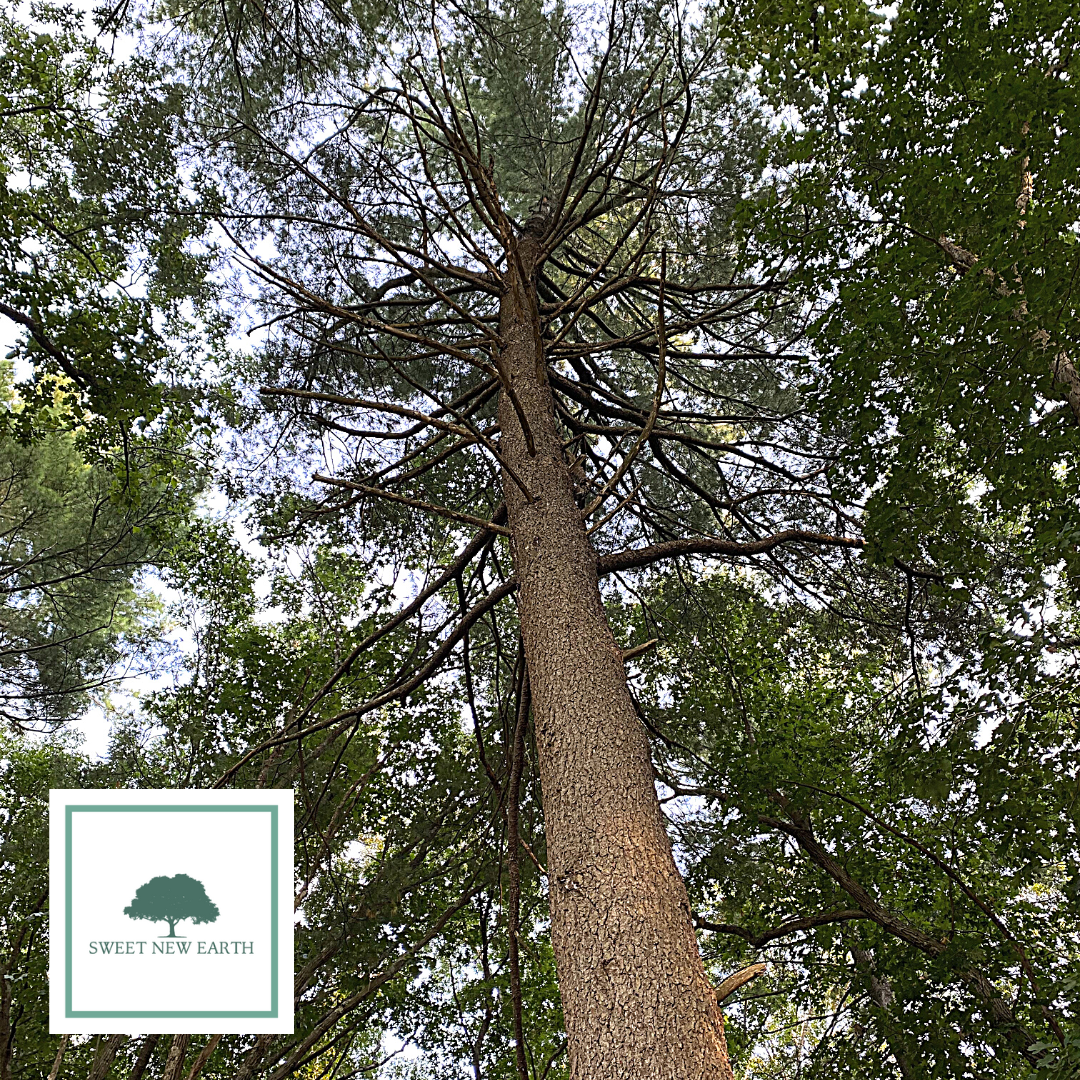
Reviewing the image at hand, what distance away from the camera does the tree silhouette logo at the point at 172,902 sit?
3.87m

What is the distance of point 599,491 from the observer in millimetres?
3592

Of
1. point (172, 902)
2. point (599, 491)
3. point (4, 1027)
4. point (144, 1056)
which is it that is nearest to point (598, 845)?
point (599, 491)

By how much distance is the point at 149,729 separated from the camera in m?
8.52

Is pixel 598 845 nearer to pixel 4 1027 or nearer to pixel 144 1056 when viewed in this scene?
pixel 144 1056

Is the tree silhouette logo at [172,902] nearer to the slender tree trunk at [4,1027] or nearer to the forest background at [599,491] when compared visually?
the forest background at [599,491]

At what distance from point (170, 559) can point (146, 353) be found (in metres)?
4.49

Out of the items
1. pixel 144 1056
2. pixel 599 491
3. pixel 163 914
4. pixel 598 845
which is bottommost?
pixel 144 1056

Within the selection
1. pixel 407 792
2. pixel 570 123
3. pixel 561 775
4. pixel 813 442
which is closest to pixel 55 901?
pixel 407 792

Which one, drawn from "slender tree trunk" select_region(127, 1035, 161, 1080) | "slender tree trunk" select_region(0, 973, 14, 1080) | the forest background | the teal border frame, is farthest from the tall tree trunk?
"slender tree trunk" select_region(0, 973, 14, 1080)

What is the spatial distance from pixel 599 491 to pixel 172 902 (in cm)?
306

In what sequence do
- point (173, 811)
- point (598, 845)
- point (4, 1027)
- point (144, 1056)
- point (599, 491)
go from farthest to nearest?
point (4, 1027)
point (144, 1056)
point (173, 811)
point (599, 491)
point (598, 845)

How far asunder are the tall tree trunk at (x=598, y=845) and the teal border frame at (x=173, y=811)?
2.27 meters

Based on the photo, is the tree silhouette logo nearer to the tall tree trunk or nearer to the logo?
the logo

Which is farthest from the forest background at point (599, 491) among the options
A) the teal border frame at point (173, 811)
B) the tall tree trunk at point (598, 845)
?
the teal border frame at point (173, 811)
